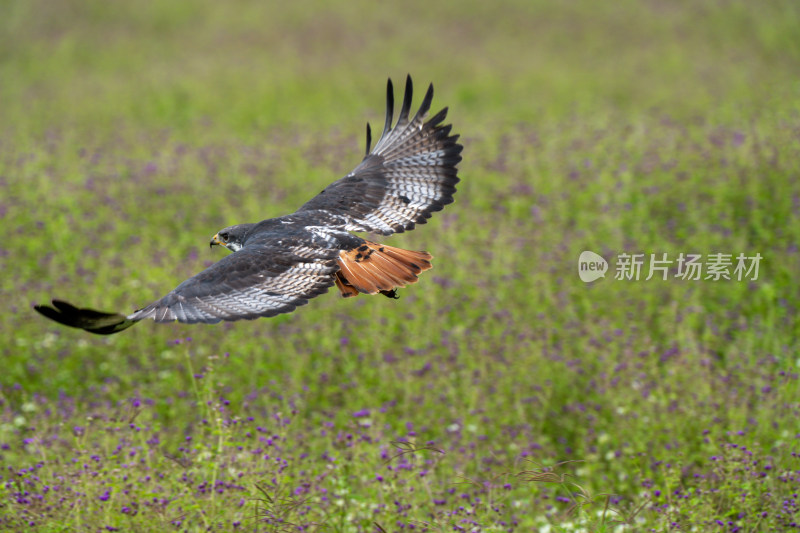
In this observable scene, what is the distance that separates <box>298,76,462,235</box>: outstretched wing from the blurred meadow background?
4.11ft

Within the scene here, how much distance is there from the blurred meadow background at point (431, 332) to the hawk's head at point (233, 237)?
0.76 m

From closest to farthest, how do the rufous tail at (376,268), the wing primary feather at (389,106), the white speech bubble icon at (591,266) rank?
the rufous tail at (376,268), the wing primary feather at (389,106), the white speech bubble icon at (591,266)

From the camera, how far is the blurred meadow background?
12.9 ft

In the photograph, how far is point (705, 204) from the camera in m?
8.38

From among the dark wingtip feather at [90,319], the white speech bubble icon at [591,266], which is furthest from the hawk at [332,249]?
the white speech bubble icon at [591,266]

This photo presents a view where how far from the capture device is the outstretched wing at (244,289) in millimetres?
3783

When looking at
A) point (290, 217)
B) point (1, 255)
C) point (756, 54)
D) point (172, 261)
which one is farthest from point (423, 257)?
point (756, 54)

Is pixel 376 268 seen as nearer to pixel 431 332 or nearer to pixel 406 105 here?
pixel 406 105

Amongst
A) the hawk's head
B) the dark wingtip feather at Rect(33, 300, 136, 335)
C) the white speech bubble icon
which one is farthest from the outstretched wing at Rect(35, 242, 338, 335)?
the white speech bubble icon

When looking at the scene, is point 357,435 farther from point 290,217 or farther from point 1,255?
point 1,255

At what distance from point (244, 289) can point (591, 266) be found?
13.4 ft

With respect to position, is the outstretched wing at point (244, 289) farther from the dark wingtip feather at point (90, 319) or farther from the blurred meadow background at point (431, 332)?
the blurred meadow background at point (431, 332)

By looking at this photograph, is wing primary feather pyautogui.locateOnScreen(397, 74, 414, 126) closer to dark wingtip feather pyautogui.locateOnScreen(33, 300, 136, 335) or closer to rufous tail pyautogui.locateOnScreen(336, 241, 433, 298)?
rufous tail pyautogui.locateOnScreen(336, 241, 433, 298)

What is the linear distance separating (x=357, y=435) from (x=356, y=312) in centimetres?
266
